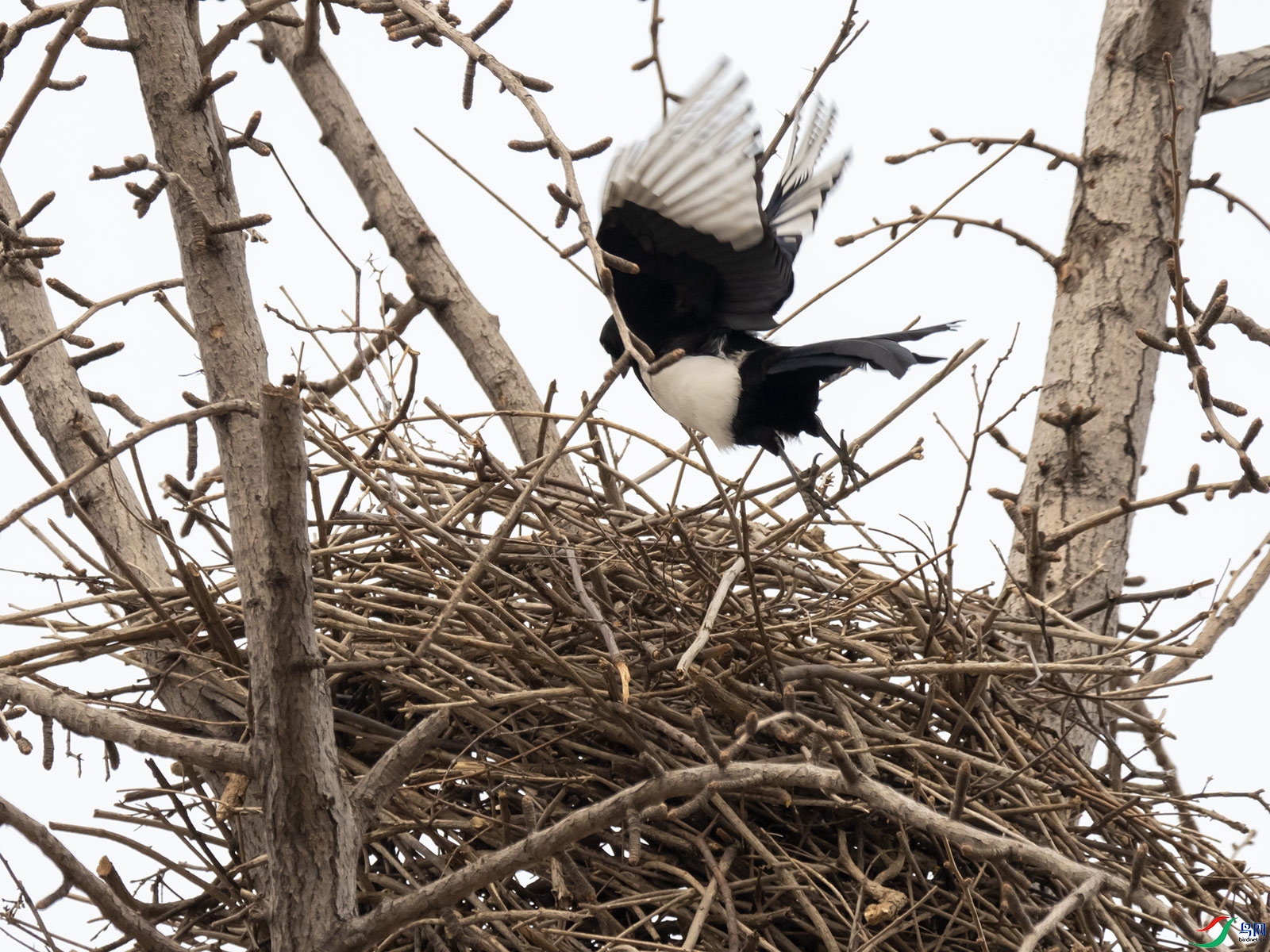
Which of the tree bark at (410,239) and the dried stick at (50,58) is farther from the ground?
the tree bark at (410,239)

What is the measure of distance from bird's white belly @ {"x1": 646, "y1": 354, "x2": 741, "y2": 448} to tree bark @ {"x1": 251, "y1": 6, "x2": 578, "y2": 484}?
1.58 ft

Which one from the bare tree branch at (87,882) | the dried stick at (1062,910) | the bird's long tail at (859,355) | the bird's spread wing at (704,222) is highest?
the bird's spread wing at (704,222)

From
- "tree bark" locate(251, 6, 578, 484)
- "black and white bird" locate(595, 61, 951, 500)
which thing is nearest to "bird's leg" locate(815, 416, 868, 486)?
"black and white bird" locate(595, 61, 951, 500)

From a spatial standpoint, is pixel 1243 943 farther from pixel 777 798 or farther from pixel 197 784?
pixel 197 784

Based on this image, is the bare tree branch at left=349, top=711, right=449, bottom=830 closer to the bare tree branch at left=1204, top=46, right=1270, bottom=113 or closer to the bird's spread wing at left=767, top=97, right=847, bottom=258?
the bird's spread wing at left=767, top=97, right=847, bottom=258

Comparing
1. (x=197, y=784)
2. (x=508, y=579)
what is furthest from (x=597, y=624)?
(x=197, y=784)

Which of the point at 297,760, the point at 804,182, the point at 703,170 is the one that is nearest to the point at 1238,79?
the point at 804,182

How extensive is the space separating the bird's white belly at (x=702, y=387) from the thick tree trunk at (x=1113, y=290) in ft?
1.81

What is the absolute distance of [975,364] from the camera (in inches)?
64.8

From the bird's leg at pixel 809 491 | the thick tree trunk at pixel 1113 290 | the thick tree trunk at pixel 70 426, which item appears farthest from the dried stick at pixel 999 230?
the thick tree trunk at pixel 70 426

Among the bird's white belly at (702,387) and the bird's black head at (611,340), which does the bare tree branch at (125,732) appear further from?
the bird's black head at (611,340)

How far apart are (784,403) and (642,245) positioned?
33 cm

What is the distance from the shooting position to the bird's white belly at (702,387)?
5.95ft

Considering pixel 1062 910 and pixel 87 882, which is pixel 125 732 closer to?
pixel 87 882
